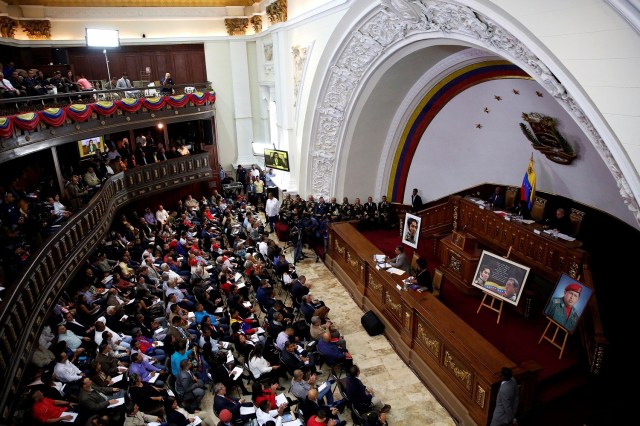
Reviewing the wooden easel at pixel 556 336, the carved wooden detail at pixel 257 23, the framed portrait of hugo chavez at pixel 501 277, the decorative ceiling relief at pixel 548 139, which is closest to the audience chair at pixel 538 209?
the decorative ceiling relief at pixel 548 139

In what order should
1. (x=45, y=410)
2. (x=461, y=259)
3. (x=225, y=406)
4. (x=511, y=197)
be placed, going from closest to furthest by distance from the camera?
(x=45, y=410) → (x=225, y=406) → (x=461, y=259) → (x=511, y=197)

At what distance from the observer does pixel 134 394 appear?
240 inches

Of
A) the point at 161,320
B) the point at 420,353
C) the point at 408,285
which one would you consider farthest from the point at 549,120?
the point at 161,320

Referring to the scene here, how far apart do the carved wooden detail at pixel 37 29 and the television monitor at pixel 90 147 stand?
485cm

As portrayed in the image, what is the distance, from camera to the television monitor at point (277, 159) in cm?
1499

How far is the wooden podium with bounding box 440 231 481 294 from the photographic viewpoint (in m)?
9.23

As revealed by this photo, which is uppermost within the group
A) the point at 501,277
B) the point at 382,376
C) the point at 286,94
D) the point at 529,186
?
the point at 286,94

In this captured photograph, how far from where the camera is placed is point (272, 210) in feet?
46.0

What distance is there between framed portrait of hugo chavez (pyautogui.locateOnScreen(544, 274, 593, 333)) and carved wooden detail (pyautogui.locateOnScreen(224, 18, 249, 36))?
15.4 m

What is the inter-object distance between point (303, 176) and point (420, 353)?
26.9ft

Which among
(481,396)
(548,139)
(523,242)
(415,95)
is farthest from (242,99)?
(481,396)

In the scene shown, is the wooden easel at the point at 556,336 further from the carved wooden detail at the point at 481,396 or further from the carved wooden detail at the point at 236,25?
the carved wooden detail at the point at 236,25

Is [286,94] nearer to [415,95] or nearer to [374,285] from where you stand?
[415,95]

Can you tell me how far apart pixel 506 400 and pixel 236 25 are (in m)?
16.7
